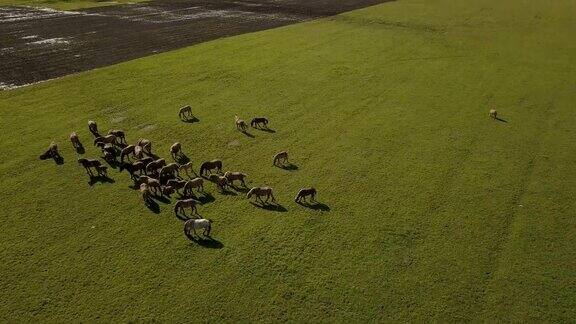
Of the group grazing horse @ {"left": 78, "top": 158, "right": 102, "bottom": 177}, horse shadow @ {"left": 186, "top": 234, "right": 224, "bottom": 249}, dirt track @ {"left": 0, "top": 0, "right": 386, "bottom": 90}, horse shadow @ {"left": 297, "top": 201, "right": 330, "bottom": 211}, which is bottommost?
horse shadow @ {"left": 186, "top": 234, "right": 224, "bottom": 249}

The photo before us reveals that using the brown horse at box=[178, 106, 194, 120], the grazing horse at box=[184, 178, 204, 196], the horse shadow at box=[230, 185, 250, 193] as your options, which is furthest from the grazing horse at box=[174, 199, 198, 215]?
the brown horse at box=[178, 106, 194, 120]

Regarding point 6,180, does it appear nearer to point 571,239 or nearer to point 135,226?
point 135,226

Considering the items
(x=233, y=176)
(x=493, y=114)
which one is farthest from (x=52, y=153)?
(x=493, y=114)

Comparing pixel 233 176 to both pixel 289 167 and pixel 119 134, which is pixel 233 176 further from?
pixel 119 134

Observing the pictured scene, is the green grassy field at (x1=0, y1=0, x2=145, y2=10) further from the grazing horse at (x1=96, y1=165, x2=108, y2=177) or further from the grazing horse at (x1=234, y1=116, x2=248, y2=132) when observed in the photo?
the grazing horse at (x1=96, y1=165, x2=108, y2=177)

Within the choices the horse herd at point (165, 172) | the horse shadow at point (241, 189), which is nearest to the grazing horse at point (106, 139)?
the horse herd at point (165, 172)

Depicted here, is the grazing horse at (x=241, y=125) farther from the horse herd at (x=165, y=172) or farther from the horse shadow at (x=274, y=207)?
the horse shadow at (x=274, y=207)
